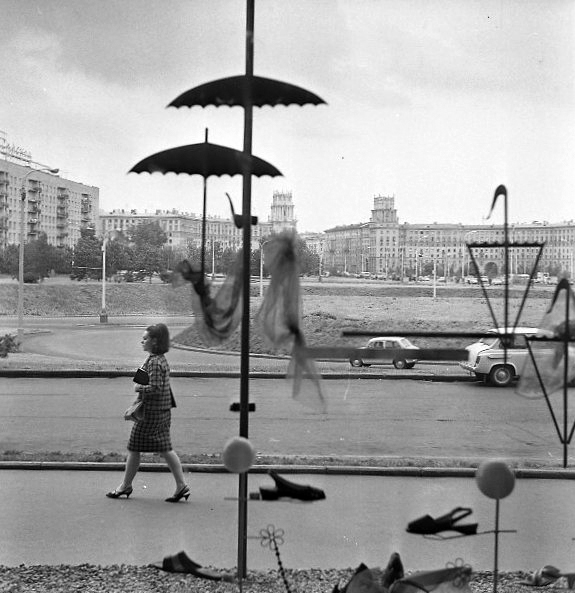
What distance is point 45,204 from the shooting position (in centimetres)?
457

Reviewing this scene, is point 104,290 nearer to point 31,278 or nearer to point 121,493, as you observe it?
point 31,278

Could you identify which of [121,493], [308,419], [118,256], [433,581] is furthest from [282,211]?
[308,419]

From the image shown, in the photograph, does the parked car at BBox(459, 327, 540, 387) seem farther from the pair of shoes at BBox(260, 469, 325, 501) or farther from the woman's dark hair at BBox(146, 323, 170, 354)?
the woman's dark hair at BBox(146, 323, 170, 354)

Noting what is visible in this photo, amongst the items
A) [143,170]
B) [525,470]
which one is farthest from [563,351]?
[525,470]

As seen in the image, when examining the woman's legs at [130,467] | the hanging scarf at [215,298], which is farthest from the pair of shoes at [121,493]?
the hanging scarf at [215,298]

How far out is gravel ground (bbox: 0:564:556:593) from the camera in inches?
154

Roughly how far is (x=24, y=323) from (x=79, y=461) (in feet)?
3.87

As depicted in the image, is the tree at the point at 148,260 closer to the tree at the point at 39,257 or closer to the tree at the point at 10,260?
the tree at the point at 39,257

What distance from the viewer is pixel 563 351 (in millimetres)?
3871

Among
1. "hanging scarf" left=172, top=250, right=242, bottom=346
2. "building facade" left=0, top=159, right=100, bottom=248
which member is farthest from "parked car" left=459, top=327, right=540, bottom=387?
"building facade" left=0, top=159, right=100, bottom=248

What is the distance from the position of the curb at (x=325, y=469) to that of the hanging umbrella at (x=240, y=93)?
3.15m

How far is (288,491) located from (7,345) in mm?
6109

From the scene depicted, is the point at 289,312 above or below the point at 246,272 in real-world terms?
below

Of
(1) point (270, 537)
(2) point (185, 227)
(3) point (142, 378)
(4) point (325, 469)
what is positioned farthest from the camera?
(4) point (325, 469)
